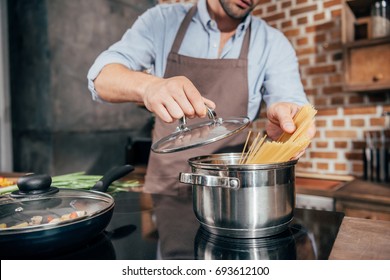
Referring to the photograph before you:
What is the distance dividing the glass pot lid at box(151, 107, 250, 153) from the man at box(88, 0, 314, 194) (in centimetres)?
74

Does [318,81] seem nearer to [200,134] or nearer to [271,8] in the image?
[271,8]

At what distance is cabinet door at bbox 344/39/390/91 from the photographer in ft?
6.53

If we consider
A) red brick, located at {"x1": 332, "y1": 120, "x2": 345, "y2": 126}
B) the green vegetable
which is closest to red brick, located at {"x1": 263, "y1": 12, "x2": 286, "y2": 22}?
red brick, located at {"x1": 332, "y1": 120, "x2": 345, "y2": 126}

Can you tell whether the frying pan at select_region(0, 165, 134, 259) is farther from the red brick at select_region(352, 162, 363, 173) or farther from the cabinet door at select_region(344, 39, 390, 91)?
the red brick at select_region(352, 162, 363, 173)

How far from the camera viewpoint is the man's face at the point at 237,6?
5.11ft

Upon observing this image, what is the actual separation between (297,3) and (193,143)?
221 cm

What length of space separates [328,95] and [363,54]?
0.42 metres

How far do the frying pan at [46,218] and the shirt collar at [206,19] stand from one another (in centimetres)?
116

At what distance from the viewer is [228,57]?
1.72 metres

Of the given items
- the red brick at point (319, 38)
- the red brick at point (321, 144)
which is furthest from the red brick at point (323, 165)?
the red brick at point (319, 38)

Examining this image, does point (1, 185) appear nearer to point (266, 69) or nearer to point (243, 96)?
point (243, 96)

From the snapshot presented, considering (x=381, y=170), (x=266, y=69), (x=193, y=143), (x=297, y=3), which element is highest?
(x=297, y=3)

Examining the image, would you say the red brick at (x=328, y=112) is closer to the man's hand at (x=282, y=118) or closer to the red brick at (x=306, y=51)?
the red brick at (x=306, y=51)
